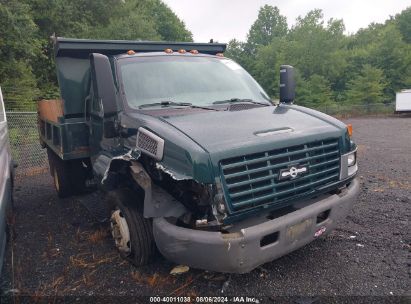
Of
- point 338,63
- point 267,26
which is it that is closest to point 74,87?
point 338,63

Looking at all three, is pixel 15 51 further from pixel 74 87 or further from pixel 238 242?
pixel 238 242

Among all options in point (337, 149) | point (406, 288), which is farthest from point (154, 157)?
point (406, 288)

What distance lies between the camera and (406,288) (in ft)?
10.6

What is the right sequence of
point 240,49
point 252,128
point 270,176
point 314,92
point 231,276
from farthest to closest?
point 240,49 → point 314,92 → point 231,276 → point 252,128 → point 270,176

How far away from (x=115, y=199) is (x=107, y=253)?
2.64 feet

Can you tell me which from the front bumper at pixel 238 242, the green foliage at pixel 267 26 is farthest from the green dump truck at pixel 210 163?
the green foliage at pixel 267 26

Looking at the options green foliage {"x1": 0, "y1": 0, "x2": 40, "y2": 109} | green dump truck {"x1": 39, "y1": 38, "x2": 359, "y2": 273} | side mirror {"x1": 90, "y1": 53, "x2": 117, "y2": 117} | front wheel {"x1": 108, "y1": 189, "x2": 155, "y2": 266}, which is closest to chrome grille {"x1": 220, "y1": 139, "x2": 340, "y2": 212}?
green dump truck {"x1": 39, "y1": 38, "x2": 359, "y2": 273}

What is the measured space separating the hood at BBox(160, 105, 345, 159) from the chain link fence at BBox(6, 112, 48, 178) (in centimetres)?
665

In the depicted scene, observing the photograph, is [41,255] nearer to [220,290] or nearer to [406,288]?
[220,290]

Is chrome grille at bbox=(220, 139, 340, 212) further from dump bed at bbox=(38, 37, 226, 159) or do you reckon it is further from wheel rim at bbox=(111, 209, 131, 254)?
dump bed at bbox=(38, 37, 226, 159)

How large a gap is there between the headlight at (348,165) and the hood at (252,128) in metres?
0.26

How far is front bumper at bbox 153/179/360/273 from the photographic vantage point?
2.85 m

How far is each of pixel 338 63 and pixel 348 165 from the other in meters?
43.8

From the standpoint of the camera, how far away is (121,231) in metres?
3.74
